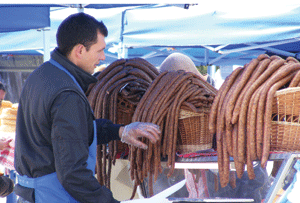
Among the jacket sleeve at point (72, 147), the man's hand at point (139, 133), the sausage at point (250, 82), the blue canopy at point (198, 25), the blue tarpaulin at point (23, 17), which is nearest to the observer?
the jacket sleeve at point (72, 147)

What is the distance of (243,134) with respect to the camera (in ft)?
5.95

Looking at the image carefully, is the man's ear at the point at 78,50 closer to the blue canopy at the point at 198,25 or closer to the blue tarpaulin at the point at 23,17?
the blue tarpaulin at the point at 23,17

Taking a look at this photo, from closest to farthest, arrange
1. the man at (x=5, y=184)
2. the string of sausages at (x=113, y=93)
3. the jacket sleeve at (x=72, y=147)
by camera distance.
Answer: the jacket sleeve at (x=72, y=147) → the string of sausages at (x=113, y=93) → the man at (x=5, y=184)

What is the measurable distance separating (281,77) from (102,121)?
3.26 ft

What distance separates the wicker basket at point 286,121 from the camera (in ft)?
5.64

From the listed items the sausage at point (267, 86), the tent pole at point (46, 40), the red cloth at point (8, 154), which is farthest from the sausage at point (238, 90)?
the red cloth at point (8, 154)

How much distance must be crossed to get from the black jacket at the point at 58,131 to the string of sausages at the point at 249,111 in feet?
2.09

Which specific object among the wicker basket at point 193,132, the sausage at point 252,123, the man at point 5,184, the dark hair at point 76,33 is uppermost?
the dark hair at point 76,33

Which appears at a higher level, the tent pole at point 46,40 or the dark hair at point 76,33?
the dark hair at point 76,33

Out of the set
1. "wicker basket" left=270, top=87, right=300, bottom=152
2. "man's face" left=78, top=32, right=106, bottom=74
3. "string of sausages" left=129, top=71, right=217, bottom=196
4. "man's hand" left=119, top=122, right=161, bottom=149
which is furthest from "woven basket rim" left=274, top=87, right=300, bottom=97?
"man's face" left=78, top=32, right=106, bottom=74

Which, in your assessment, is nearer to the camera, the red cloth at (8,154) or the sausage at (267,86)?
the sausage at (267,86)

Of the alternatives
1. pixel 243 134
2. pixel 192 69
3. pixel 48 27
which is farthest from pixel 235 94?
pixel 48 27

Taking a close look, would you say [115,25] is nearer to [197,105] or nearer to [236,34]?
[236,34]

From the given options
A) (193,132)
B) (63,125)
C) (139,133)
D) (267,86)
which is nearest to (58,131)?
(63,125)
